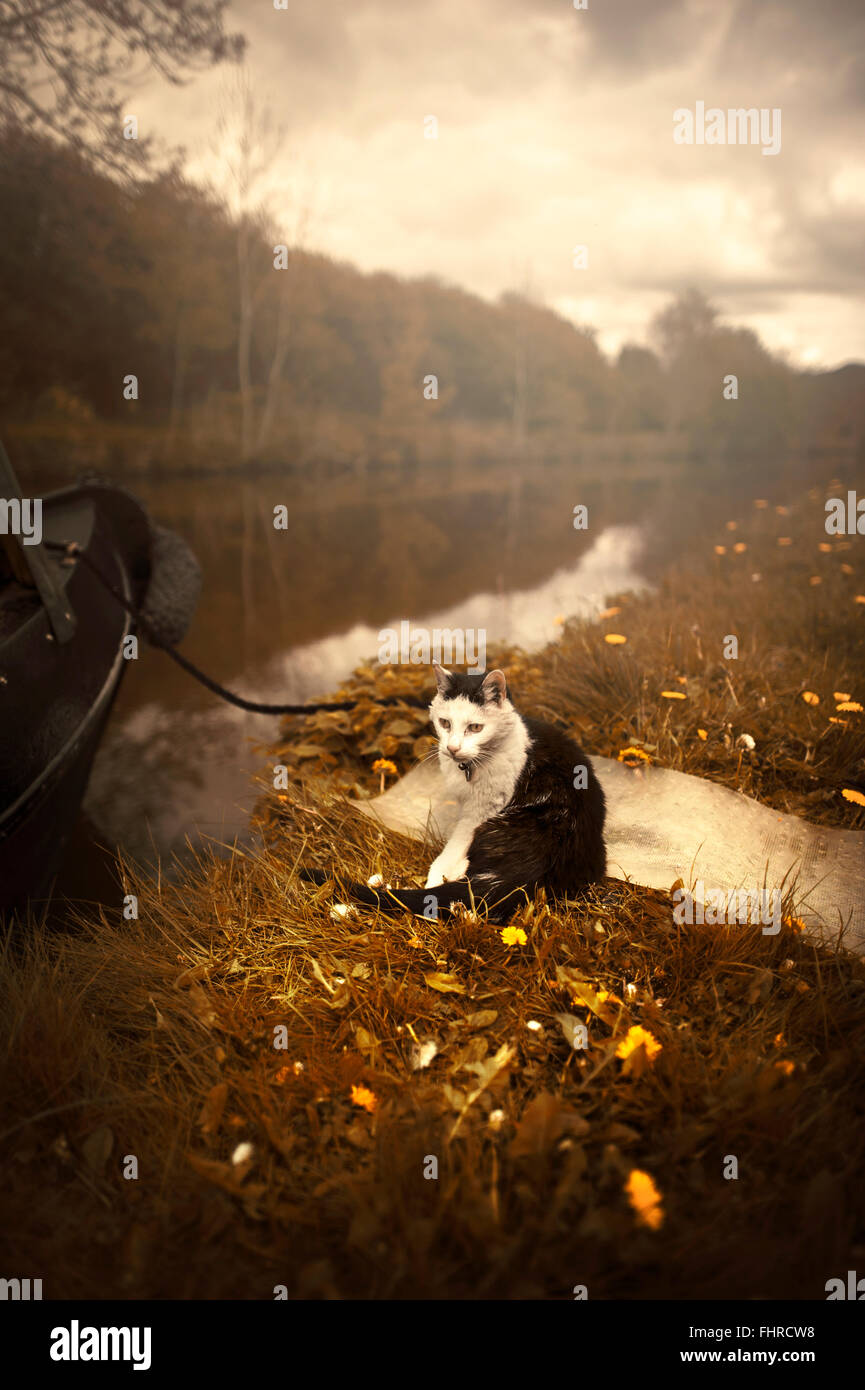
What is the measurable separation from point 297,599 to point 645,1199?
437 inches

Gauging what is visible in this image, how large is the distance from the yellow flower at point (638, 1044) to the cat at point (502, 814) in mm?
724

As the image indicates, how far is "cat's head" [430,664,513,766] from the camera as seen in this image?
115 inches

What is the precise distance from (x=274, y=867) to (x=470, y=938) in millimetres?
1329

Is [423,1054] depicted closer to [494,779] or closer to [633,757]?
[494,779]

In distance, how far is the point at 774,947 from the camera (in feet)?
8.88

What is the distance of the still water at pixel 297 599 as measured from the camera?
584 centimetres

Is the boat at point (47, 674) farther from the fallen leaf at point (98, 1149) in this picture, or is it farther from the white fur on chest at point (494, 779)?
the white fur on chest at point (494, 779)

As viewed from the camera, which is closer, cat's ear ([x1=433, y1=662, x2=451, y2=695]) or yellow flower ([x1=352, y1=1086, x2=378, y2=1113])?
yellow flower ([x1=352, y1=1086, x2=378, y2=1113])

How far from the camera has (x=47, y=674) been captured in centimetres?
396

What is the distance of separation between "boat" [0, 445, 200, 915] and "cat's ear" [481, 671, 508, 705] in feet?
8.02

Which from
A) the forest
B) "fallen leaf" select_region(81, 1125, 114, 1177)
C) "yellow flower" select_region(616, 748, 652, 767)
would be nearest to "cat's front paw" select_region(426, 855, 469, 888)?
"fallen leaf" select_region(81, 1125, 114, 1177)

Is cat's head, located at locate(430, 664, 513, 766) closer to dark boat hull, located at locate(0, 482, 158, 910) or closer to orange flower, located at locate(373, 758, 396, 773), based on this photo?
orange flower, located at locate(373, 758, 396, 773)
